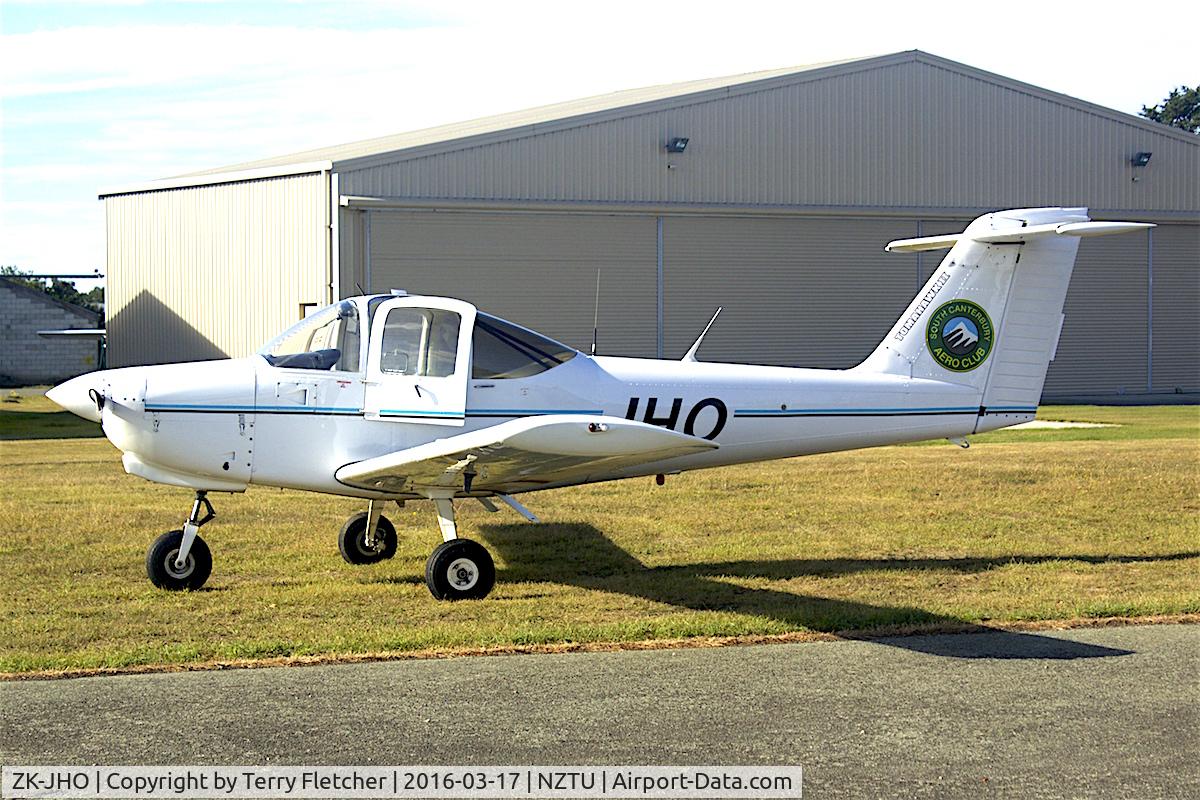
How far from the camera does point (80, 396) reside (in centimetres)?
893

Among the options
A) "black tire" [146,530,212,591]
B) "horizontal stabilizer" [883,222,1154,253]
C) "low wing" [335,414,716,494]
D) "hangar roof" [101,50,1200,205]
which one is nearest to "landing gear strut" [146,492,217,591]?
"black tire" [146,530,212,591]

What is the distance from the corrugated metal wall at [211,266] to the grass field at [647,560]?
1341 cm

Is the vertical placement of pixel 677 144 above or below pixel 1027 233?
above

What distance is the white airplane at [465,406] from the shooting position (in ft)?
29.0

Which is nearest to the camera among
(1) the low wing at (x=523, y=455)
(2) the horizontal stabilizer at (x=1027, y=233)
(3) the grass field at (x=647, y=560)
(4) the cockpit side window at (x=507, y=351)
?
(1) the low wing at (x=523, y=455)

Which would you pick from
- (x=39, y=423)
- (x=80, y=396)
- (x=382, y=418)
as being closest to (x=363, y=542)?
(x=382, y=418)

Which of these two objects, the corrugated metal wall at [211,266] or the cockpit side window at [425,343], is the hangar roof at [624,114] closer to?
the corrugated metal wall at [211,266]

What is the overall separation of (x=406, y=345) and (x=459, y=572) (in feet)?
5.10

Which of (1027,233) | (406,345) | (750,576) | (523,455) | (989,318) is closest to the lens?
(523,455)

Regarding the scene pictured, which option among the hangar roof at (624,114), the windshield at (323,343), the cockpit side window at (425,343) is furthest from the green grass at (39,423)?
the cockpit side window at (425,343)

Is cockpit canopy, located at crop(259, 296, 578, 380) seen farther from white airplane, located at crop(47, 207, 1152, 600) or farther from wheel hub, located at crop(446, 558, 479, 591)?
wheel hub, located at crop(446, 558, 479, 591)

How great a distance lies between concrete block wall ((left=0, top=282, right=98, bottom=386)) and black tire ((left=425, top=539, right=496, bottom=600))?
4639 centimetres

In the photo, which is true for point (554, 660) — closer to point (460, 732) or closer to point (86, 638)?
point (460, 732)

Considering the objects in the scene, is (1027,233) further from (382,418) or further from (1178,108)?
(1178,108)
